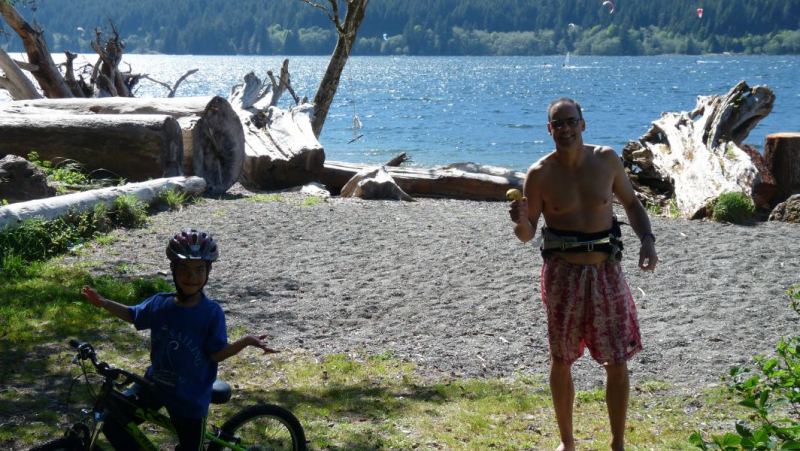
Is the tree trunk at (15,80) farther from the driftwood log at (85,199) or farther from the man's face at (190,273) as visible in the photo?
the man's face at (190,273)

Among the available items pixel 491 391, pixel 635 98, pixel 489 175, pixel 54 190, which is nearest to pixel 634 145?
pixel 489 175

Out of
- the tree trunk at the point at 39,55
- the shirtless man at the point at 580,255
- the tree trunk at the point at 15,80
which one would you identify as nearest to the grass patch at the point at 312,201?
the tree trunk at the point at 39,55

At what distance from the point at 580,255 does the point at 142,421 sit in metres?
2.03

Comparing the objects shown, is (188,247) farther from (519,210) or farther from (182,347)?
(519,210)

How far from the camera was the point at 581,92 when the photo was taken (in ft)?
232

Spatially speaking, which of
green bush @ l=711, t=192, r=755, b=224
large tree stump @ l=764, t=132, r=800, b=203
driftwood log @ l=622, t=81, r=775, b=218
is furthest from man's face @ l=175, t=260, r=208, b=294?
large tree stump @ l=764, t=132, r=800, b=203

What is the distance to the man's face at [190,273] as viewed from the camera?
3.74m

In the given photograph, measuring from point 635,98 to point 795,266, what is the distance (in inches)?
2131

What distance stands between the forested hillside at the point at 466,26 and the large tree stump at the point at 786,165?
354 ft

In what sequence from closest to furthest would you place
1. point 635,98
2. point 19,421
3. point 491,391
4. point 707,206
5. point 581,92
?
point 19,421, point 491,391, point 707,206, point 635,98, point 581,92

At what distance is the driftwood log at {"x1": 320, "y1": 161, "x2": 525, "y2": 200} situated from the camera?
14703mm

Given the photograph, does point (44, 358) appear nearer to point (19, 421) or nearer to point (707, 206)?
point (19, 421)

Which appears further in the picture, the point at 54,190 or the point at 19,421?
the point at 54,190

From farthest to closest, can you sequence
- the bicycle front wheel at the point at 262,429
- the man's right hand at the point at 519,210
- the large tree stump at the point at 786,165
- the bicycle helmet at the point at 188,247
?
the large tree stump at the point at 786,165 < the man's right hand at the point at 519,210 < the bicycle front wheel at the point at 262,429 < the bicycle helmet at the point at 188,247
